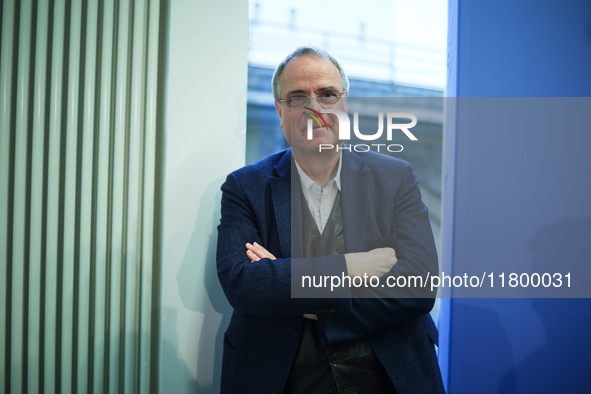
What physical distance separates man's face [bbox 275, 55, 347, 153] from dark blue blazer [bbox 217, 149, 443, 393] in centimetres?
11

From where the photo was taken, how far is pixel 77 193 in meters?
1.43

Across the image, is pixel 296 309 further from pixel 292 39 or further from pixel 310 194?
pixel 292 39

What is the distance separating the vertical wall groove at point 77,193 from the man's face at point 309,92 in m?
0.58

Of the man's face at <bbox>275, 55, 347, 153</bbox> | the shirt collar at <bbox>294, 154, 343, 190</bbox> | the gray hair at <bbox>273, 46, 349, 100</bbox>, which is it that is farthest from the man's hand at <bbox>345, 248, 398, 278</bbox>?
the gray hair at <bbox>273, 46, 349, 100</bbox>

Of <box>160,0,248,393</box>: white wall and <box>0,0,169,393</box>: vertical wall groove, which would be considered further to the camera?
<box>160,0,248,393</box>: white wall

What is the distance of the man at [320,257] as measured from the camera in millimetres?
1116

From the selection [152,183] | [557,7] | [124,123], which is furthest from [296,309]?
[557,7]

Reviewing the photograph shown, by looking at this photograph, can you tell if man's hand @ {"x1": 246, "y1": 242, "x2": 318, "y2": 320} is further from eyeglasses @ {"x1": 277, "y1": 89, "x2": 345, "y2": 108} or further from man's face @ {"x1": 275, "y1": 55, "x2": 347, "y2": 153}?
eyeglasses @ {"x1": 277, "y1": 89, "x2": 345, "y2": 108}

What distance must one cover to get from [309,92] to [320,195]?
367mm

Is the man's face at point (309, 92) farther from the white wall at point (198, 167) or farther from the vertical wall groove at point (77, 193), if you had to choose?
the vertical wall groove at point (77, 193)

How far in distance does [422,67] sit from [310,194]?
93cm

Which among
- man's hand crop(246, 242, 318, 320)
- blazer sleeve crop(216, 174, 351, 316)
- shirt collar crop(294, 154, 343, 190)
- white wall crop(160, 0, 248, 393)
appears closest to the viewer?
blazer sleeve crop(216, 174, 351, 316)

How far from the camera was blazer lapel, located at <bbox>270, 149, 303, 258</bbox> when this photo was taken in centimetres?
124

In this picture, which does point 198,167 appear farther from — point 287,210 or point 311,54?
point 311,54
